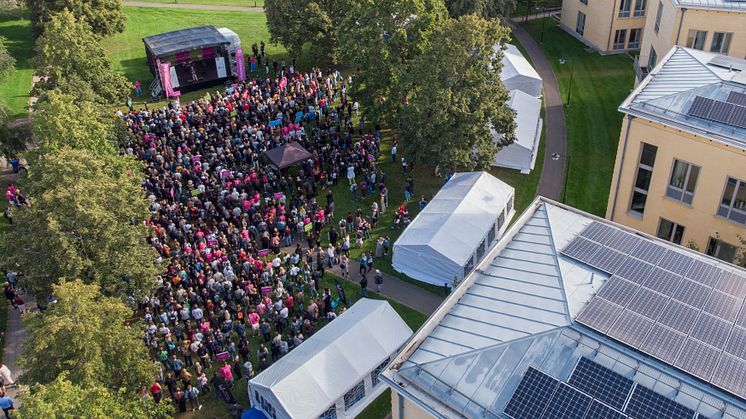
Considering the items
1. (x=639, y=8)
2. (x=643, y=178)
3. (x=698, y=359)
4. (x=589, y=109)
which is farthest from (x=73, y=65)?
(x=639, y=8)

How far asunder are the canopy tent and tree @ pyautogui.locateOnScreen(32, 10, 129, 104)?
10.8 m

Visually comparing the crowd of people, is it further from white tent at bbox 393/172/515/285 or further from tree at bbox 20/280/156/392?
tree at bbox 20/280/156/392

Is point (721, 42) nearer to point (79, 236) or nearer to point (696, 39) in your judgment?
point (696, 39)

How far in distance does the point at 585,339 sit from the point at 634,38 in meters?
45.8

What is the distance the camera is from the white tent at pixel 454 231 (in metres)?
30.5

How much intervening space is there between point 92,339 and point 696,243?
23600 millimetres

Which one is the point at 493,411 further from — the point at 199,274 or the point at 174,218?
the point at 174,218

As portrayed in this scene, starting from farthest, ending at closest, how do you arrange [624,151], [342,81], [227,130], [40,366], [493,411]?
1. [342,81]
2. [227,130]
3. [624,151]
4. [40,366]
5. [493,411]

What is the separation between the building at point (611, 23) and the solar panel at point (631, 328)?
43002 millimetres

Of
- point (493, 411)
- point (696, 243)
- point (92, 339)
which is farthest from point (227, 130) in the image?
point (493, 411)

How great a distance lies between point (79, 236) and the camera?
2611 centimetres

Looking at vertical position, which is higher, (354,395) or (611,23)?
(611,23)

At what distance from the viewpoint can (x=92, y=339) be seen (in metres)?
21.1

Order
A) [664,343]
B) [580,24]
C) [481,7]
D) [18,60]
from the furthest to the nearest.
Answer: [580,24], [18,60], [481,7], [664,343]
